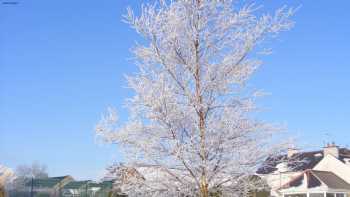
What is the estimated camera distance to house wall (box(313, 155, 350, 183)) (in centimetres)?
3753

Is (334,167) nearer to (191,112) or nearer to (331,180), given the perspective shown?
(331,180)

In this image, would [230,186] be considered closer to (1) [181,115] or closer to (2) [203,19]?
(1) [181,115]

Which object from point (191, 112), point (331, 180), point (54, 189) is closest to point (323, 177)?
point (331, 180)

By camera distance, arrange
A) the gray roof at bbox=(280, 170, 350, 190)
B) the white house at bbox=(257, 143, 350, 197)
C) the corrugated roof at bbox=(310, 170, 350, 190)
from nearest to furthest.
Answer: the white house at bbox=(257, 143, 350, 197) < the gray roof at bbox=(280, 170, 350, 190) < the corrugated roof at bbox=(310, 170, 350, 190)

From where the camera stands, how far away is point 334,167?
38.3m

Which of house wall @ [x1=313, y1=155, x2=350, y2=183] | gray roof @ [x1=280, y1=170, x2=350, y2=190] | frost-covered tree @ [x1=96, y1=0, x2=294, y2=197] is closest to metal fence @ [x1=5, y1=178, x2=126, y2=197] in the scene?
frost-covered tree @ [x1=96, y1=0, x2=294, y2=197]

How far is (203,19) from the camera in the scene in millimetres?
9289

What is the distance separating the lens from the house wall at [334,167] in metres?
37.5

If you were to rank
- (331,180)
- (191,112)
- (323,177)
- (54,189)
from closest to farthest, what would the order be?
(191,112) → (54,189) → (323,177) → (331,180)

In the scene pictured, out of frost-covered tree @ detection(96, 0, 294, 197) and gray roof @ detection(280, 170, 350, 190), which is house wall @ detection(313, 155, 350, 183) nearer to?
gray roof @ detection(280, 170, 350, 190)

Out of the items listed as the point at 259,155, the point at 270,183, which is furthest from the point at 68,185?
the point at 259,155

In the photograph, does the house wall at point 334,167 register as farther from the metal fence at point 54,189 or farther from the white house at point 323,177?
the metal fence at point 54,189

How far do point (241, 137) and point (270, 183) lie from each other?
1.93 meters

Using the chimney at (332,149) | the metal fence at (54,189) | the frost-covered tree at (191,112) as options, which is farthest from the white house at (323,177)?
the frost-covered tree at (191,112)
